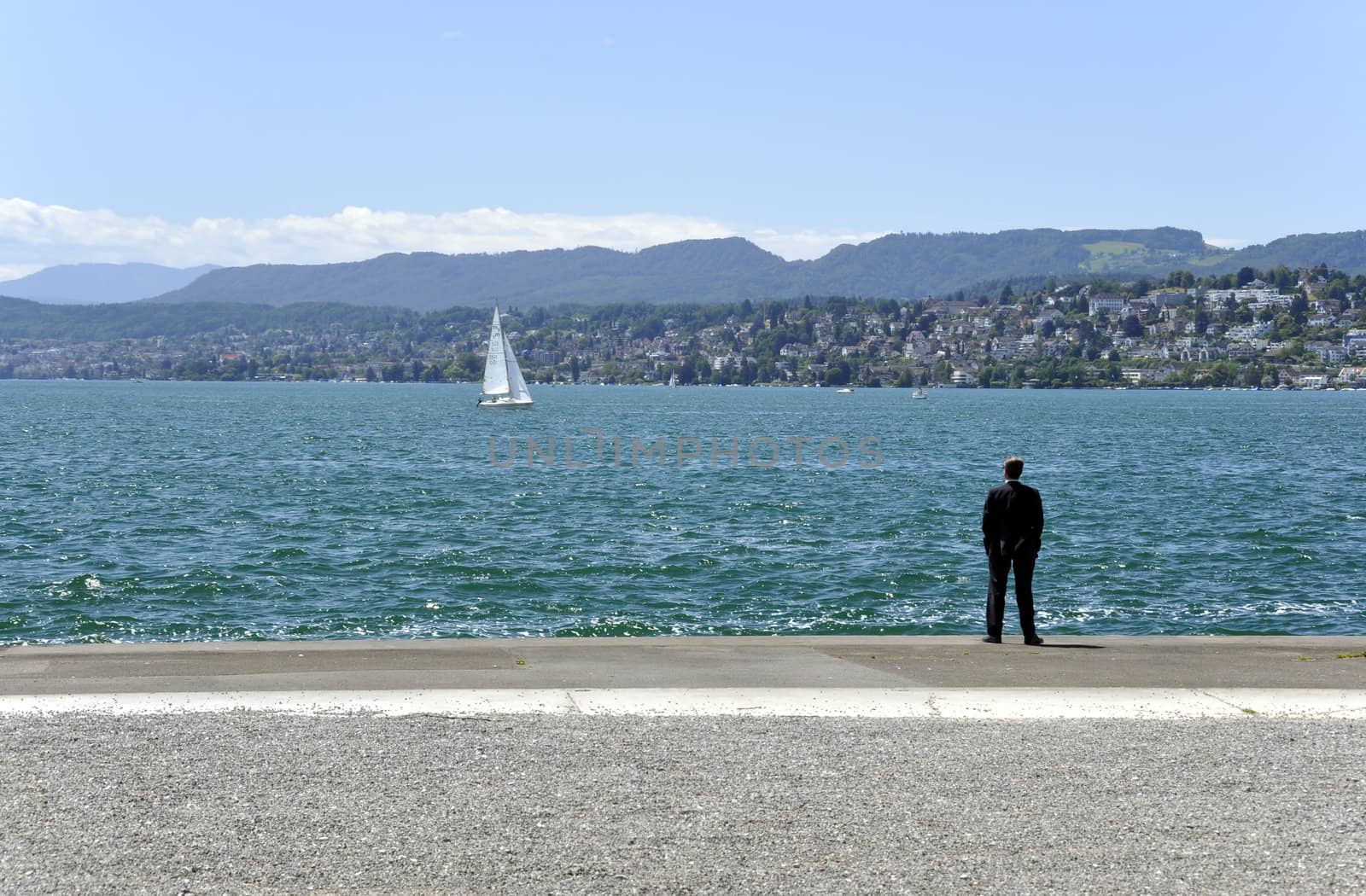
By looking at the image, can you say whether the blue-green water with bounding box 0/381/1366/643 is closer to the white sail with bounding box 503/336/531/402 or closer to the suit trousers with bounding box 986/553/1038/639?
the suit trousers with bounding box 986/553/1038/639

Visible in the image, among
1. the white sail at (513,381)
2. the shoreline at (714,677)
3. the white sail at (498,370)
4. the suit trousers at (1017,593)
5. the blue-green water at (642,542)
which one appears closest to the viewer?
the shoreline at (714,677)

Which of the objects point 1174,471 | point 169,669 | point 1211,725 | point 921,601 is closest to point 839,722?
point 1211,725

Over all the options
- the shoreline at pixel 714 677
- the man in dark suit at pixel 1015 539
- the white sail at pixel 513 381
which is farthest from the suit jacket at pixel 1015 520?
the white sail at pixel 513 381

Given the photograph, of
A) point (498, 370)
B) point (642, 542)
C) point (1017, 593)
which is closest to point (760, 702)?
point (1017, 593)

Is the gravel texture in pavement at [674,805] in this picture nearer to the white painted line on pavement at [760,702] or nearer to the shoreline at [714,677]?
the white painted line on pavement at [760,702]

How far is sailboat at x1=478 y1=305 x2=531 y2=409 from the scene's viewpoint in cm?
11262

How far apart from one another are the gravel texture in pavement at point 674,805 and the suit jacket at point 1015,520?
337cm

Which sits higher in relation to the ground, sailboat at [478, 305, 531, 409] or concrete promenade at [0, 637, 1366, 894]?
concrete promenade at [0, 637, 1366, 894]

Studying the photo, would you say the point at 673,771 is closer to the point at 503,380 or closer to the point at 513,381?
the point at 513,381

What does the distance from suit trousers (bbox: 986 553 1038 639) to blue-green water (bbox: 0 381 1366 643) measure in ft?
19.2

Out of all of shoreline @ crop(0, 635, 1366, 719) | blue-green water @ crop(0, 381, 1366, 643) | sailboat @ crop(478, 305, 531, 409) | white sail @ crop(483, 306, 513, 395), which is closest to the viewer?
shoreline @ crop(0, 635, 1366, 719)

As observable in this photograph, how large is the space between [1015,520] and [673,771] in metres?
5.42

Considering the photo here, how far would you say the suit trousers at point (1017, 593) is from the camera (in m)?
11.5

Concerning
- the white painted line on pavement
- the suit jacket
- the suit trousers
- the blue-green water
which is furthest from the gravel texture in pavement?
the blue-green water
